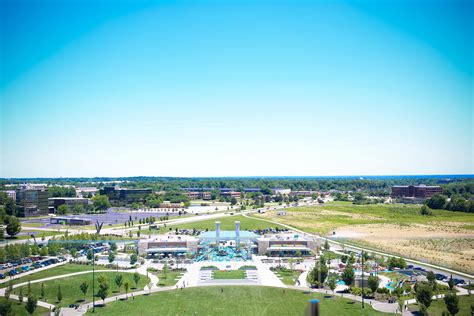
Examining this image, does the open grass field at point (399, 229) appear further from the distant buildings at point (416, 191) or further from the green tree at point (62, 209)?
the green tree at point (62, 209)

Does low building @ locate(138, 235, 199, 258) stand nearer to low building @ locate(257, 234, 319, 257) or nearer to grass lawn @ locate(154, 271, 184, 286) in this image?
grass lawn @ locate(154, 271, 184, 286)

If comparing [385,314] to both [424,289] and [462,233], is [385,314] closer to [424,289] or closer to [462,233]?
[424,289]

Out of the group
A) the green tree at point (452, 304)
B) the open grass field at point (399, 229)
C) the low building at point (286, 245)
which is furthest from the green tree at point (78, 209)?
the green tree at point (452, 304)

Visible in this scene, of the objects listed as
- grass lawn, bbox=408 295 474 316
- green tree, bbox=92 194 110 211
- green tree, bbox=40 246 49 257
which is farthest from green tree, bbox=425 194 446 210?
green tree, bbox=40 246 49 257

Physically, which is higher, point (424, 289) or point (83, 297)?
point (424, 289)

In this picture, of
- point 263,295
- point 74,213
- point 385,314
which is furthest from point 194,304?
point 74,213

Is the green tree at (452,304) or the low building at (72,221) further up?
the green tree at (452,304)
